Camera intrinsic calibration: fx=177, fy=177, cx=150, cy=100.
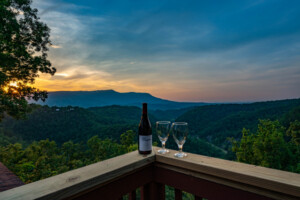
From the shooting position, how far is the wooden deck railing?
0.62 m

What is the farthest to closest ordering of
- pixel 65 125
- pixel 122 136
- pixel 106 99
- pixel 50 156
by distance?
pixel 106 99 < pixel 65 125 < pixel 122 136 < pixel 50 156

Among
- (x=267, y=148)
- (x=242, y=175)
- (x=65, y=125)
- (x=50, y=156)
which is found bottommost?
(x=50, y=156)

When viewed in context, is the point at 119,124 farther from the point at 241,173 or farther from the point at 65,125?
the point at 241,173

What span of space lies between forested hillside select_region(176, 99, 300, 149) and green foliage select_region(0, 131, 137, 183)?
823 centimetres

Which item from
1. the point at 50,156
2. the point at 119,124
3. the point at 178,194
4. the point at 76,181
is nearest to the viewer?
the point at 76,181

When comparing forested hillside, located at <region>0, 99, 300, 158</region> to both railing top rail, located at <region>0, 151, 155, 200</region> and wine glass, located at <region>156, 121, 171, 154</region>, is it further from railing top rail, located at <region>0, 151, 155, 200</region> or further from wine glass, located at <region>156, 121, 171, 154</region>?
railing top rail, located at <region>0, 151, 155, 200</region>

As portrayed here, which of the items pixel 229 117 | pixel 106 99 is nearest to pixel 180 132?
pixel 229 117

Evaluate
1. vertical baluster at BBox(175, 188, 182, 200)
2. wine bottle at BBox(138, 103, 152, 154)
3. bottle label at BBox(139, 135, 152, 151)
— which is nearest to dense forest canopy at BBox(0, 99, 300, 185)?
wine bottle at BBox(138, 103, 152, 154)

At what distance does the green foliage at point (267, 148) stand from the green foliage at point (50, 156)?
25.8 ft

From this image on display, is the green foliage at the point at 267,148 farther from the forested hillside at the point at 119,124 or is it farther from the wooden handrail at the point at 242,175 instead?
the wooden handrail at the point at 242,175

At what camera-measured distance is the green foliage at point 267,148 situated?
1209 centimetres

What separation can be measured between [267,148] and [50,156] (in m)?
15.3

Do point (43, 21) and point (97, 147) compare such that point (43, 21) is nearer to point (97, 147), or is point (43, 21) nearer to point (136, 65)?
point (136, 65)

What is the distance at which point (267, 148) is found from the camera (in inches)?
478
